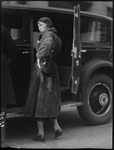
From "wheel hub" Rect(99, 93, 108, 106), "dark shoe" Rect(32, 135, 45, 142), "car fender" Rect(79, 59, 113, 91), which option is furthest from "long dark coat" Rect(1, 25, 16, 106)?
"wheel hub" Rect(99, 93, 108, 106)

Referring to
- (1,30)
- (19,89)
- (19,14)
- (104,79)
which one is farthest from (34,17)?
(104,79)

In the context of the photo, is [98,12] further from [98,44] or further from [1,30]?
[1,30]

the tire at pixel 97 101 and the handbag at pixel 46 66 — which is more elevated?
the handbag at pixel 46 66

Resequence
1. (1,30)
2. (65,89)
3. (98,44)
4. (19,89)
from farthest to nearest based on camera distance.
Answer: (98,44)
(65,89)
(19,89)
(1,30)

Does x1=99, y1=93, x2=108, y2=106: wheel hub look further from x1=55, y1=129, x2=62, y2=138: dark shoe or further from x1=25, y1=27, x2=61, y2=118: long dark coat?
x1=25, y1=27, x2=61, y2=118: long dark coat

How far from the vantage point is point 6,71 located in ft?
→ 15.6

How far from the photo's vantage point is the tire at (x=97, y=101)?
571 centimetres

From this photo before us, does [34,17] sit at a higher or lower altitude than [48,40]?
higher

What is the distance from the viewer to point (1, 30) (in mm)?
4684

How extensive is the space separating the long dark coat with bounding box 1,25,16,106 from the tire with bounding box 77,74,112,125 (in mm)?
1332

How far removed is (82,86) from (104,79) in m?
0.58

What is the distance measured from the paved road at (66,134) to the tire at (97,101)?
14 centimetres

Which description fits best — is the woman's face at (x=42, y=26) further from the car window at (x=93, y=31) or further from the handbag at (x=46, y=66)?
the car window at (x=93, y=31)

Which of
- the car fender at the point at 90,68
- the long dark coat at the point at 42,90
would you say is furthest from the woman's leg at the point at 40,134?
the car fender at the point at 90,68
